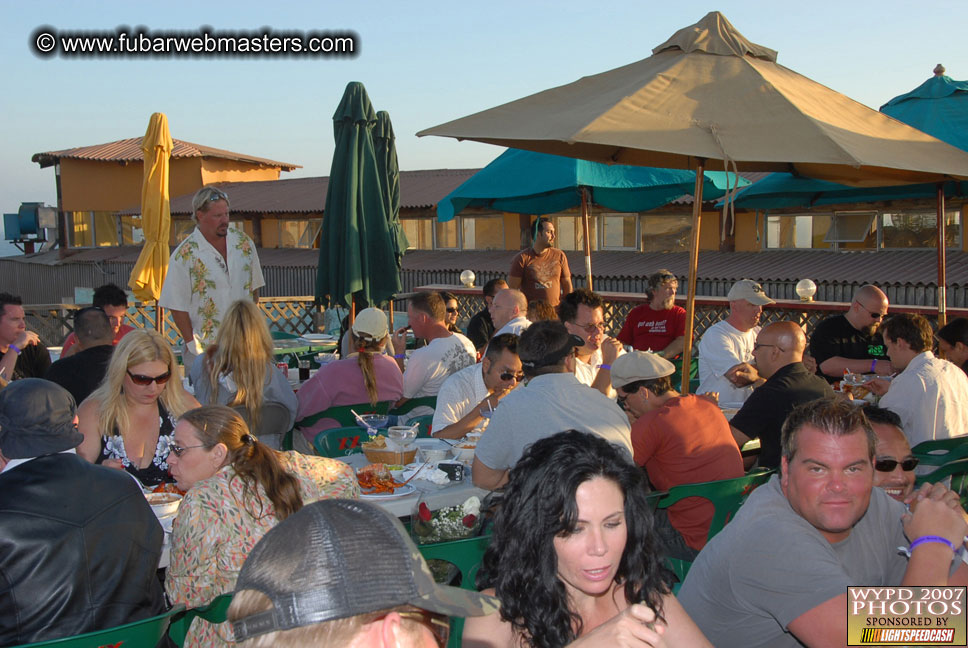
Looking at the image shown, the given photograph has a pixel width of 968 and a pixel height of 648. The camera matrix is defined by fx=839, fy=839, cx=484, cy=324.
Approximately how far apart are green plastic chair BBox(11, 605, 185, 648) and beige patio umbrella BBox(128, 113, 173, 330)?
264 inches

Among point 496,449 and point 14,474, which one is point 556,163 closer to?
point 496,449

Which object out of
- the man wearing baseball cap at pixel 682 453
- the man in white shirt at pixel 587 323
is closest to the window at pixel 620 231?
the man in white shirt at pixel 587 323

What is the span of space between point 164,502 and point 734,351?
4473 millimetres

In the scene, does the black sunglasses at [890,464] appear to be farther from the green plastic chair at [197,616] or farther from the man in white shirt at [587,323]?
the man in white shirt at [587,323]

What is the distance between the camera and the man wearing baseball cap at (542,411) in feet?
12.1

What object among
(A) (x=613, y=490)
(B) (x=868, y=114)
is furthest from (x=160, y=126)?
(A) (x=613, y=490)

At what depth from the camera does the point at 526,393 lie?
376 centimetres

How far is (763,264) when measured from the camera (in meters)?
18.9

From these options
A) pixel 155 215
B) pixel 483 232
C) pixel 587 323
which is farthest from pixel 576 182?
pixel 483 232

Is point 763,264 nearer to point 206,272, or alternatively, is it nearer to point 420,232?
point 420,232

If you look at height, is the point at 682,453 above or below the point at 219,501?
below

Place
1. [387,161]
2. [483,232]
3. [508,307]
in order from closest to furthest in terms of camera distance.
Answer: [508,307], [387,161], [483,232]

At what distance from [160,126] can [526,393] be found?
7.07 metres

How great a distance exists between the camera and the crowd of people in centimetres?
118
